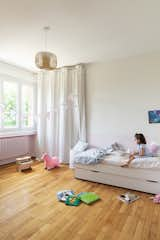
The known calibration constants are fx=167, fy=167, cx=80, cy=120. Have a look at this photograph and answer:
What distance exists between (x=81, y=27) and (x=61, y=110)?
224 cm

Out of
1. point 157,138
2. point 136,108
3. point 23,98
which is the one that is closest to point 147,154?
point 157,138

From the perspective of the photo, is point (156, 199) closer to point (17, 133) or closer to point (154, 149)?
point (154, 149)

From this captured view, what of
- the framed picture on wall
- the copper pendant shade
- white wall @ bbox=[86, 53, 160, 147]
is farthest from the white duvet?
the copper pendant shade

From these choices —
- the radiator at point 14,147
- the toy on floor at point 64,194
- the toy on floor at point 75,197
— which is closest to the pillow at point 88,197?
the toy on floor at point 75,197

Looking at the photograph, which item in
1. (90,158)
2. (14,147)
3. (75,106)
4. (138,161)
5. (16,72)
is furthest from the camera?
(16,72)

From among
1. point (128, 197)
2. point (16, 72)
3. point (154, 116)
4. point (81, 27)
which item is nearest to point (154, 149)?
point (154, 116)

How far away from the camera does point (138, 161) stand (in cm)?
283

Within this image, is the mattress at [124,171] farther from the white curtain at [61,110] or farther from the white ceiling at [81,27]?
the white ceiling at [81,27]

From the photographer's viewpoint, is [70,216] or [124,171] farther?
[124,171]

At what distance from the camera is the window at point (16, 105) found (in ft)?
14.1

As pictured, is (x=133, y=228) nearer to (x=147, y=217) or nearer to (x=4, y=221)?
(x=147, y=217)

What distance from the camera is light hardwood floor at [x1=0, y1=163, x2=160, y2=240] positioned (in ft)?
5.74

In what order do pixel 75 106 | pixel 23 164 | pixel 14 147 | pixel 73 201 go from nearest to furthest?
pixel 73 201, pixel 23 164, pixel 75 106, pixel 14 147

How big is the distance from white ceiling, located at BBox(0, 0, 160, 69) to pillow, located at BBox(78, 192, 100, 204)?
102 inches
